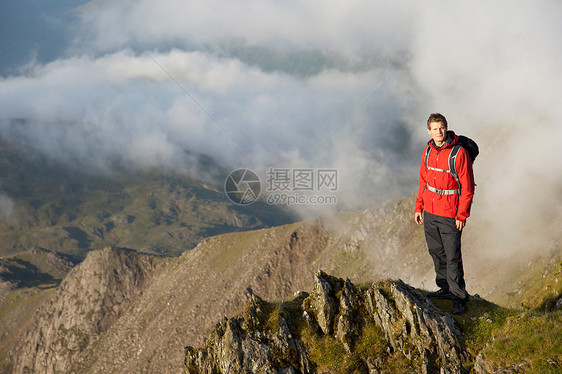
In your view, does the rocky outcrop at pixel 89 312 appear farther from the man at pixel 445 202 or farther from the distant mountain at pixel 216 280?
the man at pixel 445 202

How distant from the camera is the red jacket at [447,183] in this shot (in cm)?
1511

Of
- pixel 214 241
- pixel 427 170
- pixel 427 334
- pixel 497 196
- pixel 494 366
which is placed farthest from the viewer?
pixel 214 241

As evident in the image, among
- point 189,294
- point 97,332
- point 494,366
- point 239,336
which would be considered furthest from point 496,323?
point 97,332

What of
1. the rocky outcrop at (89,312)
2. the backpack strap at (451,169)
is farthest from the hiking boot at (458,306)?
the rocky outcrop at (89,312)

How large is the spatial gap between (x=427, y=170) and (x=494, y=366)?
23.4 ft

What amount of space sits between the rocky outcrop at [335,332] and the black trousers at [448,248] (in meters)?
1.28

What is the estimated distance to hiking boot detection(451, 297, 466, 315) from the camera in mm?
16231

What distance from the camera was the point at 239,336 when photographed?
17.5 meters

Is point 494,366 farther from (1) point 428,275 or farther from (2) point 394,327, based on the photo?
(1) point 428,275

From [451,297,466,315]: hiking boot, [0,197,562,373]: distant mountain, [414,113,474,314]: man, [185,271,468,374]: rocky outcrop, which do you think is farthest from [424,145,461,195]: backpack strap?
[0,197,562,373]: distant mountain

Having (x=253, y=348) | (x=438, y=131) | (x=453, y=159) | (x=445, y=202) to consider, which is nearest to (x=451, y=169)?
(x=453, y=159)

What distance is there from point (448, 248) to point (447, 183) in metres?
2.56

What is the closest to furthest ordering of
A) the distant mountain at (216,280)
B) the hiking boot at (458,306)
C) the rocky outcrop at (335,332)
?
1. the rocky outcrop at (335,332)
2. the hiking boot at (458,306)
3. the distant mountain at (216,280)

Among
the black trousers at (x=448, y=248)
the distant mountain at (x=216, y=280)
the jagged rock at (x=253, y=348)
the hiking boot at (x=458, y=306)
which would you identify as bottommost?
the jagged rock at (x=253, y=348)
